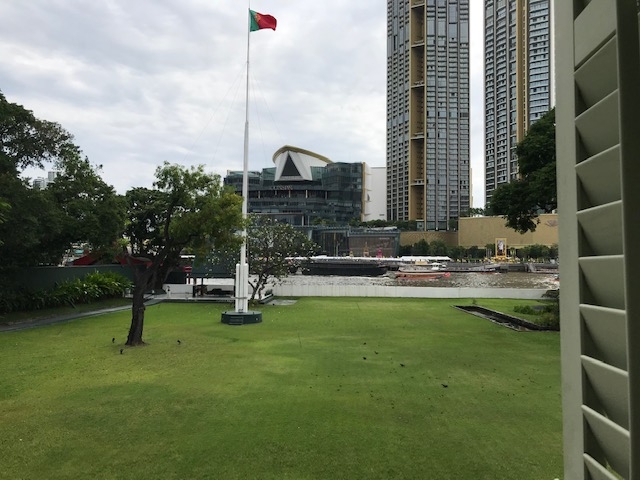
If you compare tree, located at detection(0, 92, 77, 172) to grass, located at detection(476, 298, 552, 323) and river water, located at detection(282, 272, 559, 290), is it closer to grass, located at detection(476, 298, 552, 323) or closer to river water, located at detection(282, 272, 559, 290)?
grass, located at detection(476, 298, 552, 323)

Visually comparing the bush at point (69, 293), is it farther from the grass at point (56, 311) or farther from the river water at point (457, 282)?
the river water at point (457, 282)

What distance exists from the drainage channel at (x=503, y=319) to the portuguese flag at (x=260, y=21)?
13.4m

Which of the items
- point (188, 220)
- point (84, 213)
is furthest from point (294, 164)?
point (188, 220)

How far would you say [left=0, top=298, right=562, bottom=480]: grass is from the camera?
15.1 feet

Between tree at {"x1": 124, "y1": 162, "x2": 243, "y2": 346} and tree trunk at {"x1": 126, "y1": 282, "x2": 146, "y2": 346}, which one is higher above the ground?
tree at {"x1": 124, "y1": 162, "x2": 243, "y2": 346}

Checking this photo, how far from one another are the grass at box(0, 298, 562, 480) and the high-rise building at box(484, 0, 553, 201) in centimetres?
7145

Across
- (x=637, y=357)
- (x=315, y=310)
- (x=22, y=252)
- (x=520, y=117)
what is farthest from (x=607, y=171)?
(x=520, y=117)

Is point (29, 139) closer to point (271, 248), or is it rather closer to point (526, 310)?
point (271, 248)

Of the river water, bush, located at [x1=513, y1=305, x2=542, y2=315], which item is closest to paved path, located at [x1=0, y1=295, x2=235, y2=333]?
bush, located at [x1=513, y1=305, x2=542, y2=315]

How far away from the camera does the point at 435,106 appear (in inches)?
3812

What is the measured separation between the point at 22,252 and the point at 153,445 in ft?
50.4

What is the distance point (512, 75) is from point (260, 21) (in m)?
80.7

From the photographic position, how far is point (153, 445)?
5.07 metres

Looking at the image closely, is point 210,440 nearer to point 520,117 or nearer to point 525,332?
point 525,332
